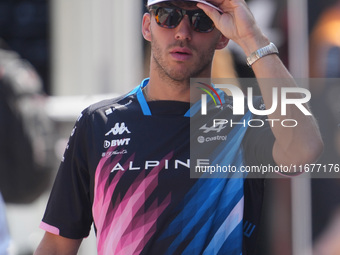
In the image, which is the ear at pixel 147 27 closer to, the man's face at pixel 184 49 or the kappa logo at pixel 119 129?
the man's face at pixel 184 49

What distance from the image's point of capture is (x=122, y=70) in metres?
6.12

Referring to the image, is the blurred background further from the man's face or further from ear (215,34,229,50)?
the man's face

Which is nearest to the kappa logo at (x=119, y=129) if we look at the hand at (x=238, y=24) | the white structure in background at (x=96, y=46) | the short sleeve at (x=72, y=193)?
the short sleeve at (x=72, y=193)

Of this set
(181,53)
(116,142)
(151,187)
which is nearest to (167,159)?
(151,187)

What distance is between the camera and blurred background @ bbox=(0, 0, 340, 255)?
5234mm

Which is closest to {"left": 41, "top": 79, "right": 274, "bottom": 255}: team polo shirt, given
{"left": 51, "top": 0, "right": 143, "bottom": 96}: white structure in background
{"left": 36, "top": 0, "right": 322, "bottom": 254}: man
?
{"left": 36, "top": 0, "right": 322, "bottom": 254}: man

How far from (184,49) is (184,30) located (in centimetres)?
8

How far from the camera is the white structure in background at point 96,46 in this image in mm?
6043

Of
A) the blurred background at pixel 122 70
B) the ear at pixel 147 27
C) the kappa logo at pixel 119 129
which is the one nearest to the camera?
the kappa logo at pixel 119 129

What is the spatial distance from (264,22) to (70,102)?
2.20 m

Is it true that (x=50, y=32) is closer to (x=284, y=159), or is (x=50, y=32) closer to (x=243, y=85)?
(x=243, y=85)

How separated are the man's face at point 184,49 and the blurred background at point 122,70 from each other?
6.56ft

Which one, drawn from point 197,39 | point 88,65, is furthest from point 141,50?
point 197,39

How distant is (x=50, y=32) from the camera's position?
729 centimetres
